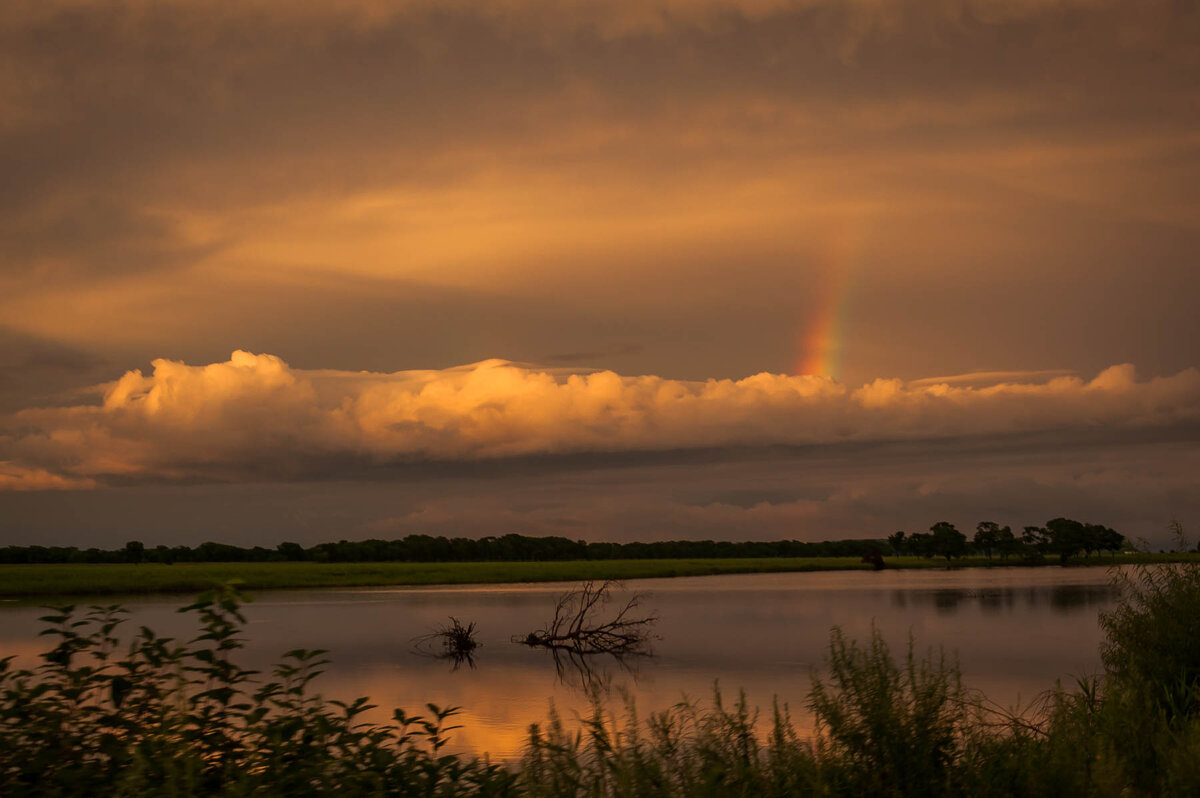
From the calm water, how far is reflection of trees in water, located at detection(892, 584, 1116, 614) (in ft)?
0.45

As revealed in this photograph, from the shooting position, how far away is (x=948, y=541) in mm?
192750

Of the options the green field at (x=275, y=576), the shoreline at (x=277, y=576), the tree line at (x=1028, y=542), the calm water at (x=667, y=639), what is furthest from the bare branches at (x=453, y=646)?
the tree line at (x=1028, y=542)

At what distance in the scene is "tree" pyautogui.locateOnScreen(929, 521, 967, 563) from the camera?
192125mm

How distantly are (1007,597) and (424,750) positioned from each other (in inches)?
2864

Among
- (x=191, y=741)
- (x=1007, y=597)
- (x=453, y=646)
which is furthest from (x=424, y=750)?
(x=1007, y=597)

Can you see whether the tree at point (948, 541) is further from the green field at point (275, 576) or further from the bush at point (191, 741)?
the bush at point (191, 741)

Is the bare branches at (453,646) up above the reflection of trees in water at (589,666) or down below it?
above

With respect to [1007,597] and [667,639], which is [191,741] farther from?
[1007,597]

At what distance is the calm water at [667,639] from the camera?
29.8m

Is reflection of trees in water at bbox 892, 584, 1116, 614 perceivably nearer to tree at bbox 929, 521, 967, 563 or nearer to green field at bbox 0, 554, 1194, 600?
green field at bbox 0, 554, 1194, 600

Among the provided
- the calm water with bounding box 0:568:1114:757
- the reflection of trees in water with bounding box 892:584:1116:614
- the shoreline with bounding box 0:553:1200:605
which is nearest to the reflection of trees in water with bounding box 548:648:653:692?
the calm water with bounding box 0:568:1114:757

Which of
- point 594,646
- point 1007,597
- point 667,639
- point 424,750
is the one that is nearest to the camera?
point 424,750

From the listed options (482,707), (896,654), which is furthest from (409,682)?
(896,654)

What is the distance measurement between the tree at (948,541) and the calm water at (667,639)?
108m
